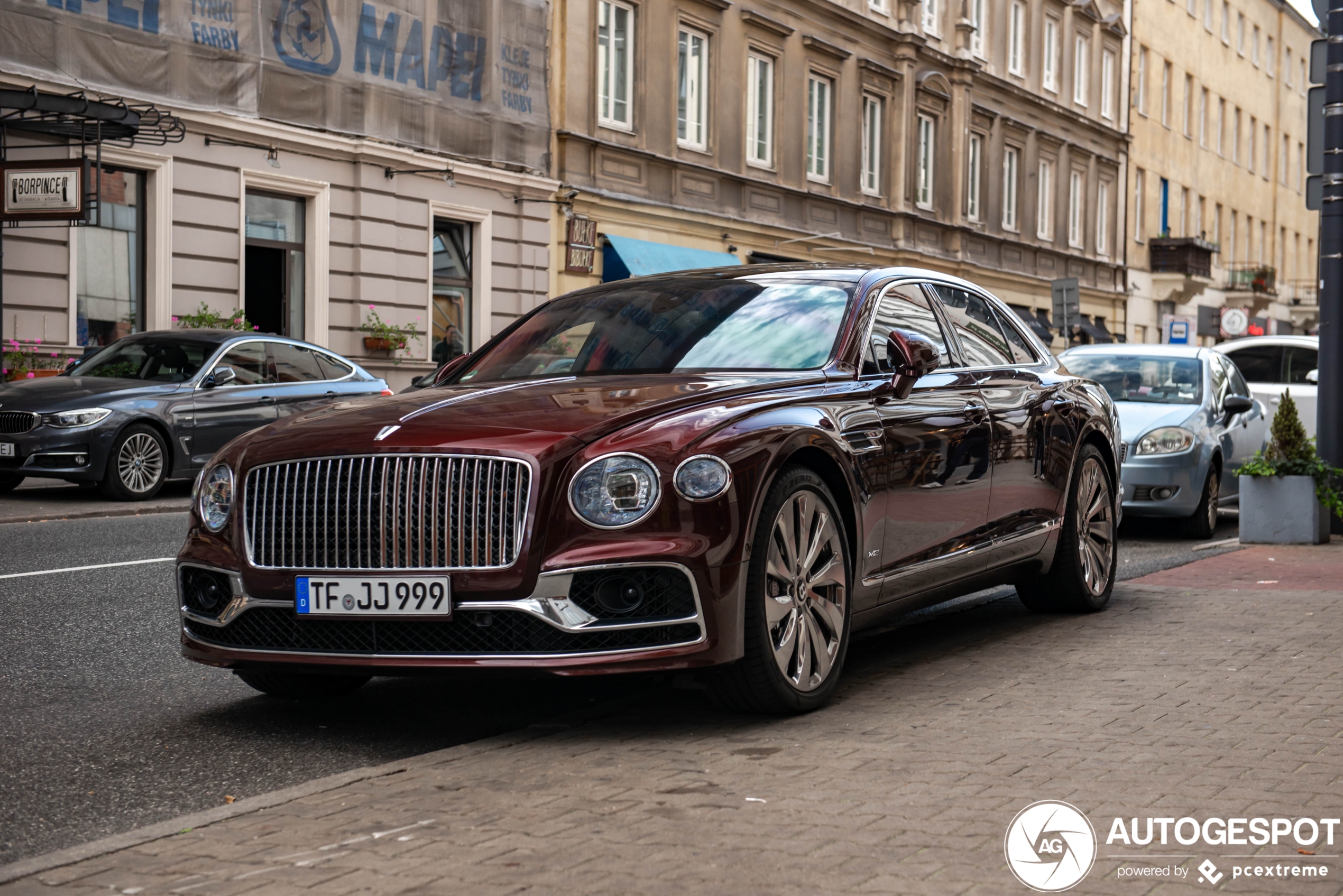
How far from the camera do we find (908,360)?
20.6ft

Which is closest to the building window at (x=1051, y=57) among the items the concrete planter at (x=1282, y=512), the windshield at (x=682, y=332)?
the concrete planter at (x=1282, y=512)

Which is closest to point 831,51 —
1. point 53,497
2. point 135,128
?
point 135,128

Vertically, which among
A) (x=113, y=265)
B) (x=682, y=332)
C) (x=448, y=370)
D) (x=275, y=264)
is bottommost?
(x=448, y=370)

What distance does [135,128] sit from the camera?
1778 cm

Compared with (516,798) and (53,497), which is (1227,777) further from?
(53,497)

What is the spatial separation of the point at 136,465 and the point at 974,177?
28.9m

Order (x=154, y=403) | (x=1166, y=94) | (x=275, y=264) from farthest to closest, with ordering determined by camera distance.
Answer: (x=1166, y=94) < (x=275, y=264) < (x=154, y=403)

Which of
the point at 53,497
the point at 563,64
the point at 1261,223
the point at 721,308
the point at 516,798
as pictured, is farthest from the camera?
the point at 1261,223

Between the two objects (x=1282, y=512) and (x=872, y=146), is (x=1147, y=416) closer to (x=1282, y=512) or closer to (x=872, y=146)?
(x=1282, y=512)

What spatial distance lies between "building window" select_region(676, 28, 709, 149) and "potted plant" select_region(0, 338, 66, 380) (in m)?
12.9

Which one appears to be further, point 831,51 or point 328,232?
point 831,51

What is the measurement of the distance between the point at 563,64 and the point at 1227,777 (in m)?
22.6
